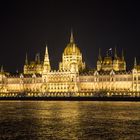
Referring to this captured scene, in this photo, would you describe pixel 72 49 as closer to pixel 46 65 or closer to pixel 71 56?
pixel 71 56

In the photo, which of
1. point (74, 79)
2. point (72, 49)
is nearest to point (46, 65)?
point (72, 49)

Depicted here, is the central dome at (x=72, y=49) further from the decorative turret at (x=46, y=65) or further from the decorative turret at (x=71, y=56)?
the decorative turret at (x=46, y=65)

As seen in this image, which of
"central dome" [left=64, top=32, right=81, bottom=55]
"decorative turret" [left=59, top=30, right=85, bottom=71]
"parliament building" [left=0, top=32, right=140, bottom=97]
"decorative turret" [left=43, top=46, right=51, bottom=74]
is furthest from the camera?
"central dome" [left=64, top=32, right=81, bottom=55]

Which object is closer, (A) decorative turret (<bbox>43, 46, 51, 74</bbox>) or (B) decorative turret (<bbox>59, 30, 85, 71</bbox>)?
(B) decorative turret (<bbox>59, 30, 85, 71</bbox>)

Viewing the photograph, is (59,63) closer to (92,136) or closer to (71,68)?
(71,68)

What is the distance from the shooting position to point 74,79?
465ft

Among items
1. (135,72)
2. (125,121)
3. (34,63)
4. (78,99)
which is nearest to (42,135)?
(125,121)

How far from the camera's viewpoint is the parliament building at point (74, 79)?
133 m

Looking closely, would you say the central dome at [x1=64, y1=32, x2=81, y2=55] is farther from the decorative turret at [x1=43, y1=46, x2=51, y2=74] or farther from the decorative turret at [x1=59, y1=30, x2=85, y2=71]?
the decorative turret at [x1=43, y1=46, x2=51, y2=74]

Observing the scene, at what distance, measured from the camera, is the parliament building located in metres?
133

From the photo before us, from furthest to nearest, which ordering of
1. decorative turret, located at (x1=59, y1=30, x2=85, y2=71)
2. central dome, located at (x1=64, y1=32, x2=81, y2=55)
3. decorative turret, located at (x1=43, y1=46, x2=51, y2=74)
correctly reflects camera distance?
central dome, located at (x1=64, y1=32, x2=81, y2=55), decorative turret, located at (x1=43, y1=46, x2=51, y2=74), decorative turret, located at (x1=59, y1=30, x2=85, y2=71)

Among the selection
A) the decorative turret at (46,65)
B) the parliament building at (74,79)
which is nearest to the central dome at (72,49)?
the parliament building at (74,79)

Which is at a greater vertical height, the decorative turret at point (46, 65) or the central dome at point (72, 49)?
the central dome at point (72, 49)

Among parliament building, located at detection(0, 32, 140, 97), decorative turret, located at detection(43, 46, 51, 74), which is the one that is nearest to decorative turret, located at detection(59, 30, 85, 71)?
parliament building, located at detection(0, 32, 140, 97)
